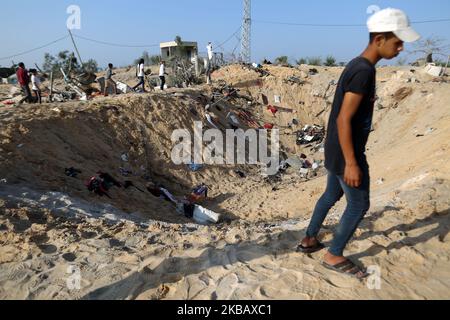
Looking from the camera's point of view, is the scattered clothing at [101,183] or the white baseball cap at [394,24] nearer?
the white baseball cap at [394,24]

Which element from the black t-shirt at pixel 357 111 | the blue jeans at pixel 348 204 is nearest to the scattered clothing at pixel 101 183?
the blue jeans at pixel 348 204

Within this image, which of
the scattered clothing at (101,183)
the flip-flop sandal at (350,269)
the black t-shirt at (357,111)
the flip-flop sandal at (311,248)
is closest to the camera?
the black t-shirt at (357,111)

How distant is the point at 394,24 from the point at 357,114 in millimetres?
578

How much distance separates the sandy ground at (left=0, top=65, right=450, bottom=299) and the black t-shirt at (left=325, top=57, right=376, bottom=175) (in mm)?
855

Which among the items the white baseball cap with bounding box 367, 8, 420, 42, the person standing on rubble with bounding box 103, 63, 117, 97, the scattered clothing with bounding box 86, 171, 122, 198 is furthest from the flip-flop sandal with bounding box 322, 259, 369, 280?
the person standing on rubble with bounding box 103, 63, 117, 97

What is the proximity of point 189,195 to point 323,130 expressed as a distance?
7044 millimetres

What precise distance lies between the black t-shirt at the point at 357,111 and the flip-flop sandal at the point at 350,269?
699 mm

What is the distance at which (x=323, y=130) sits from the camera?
13.3 metres

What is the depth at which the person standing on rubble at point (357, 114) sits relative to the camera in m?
2.28

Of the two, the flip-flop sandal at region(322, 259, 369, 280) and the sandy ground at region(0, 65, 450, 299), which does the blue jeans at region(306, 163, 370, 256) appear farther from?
the sandy ground at region(0, 65, 450, 299)

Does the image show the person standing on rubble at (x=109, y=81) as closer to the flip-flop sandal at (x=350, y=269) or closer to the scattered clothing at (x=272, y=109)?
the scattered clothing at (x=272, y=109)

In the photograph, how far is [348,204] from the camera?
2.56 meters
